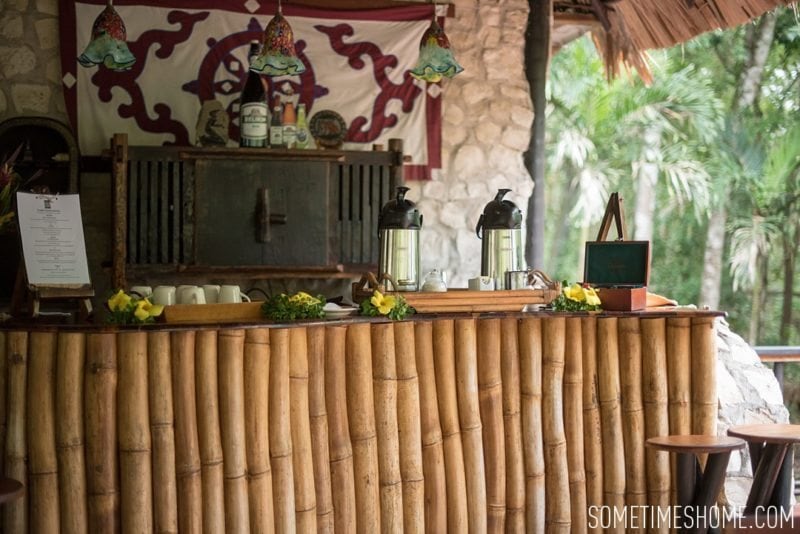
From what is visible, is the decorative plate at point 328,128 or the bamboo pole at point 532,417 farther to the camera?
the decorative plate at point 328,128

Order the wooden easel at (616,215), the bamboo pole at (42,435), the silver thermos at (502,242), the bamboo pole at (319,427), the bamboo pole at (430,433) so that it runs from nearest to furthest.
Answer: the bamboo pole at (42,435) < the bamboo pole at (319,427) < the bamboo pole at (430,433) < the silver thermos at (502,242) < the wooden easel at (616,215)

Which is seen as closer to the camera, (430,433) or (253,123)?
(430,433)

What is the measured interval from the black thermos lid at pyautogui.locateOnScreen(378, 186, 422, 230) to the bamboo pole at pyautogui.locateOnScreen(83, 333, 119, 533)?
1.44 meters

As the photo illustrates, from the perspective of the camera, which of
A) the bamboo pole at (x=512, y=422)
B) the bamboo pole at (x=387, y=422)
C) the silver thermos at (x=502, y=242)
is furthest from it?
the silver thermos at (x=502, y=242)

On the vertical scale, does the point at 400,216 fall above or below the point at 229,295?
above

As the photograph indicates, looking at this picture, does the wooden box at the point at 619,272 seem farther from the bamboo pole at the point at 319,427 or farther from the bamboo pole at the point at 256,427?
the bamboo pole at the point at 256,427

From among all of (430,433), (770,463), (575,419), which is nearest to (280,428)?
(430,433)

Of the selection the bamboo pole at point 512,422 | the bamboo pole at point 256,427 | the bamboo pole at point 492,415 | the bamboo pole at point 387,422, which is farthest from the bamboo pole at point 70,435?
the bamboo pole at point 512,422

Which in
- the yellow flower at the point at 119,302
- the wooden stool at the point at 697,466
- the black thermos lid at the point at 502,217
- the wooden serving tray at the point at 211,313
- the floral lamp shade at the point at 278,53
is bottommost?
the wooden stool at the point at 697,466

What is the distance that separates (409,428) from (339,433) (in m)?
0.31

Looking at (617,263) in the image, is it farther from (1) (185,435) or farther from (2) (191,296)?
(1) (185,435)

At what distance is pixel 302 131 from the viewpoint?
642 centimetres

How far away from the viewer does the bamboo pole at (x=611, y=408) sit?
486cm

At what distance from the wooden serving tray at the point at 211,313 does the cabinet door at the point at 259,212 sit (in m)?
1.79
